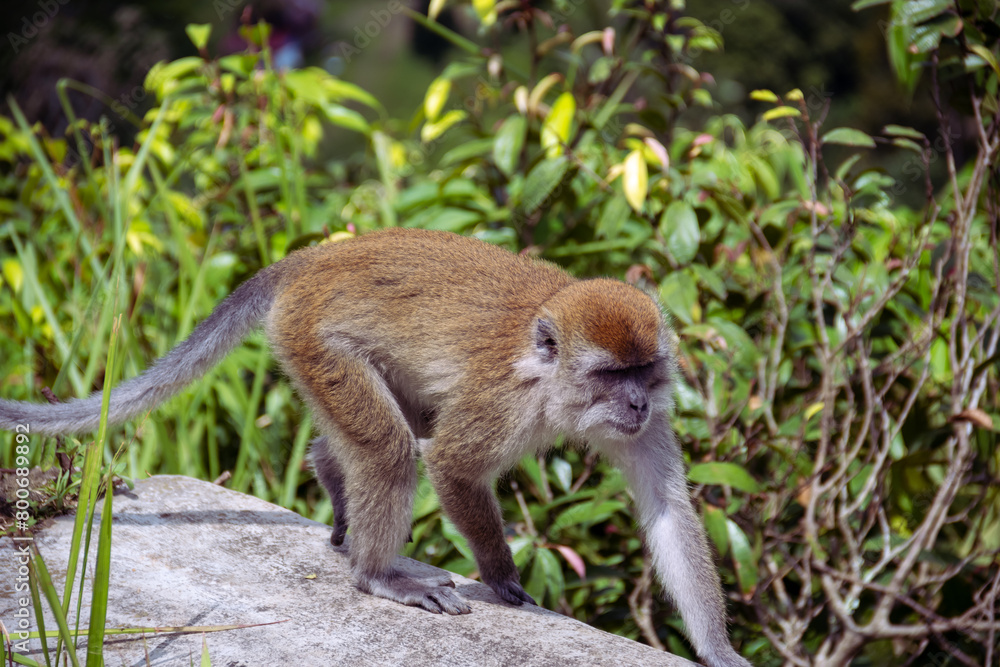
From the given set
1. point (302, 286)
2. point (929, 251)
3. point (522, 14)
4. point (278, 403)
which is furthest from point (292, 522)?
point (929, 251)

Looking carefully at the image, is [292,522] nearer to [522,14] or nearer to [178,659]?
[178,659]

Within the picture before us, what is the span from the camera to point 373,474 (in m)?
3.11

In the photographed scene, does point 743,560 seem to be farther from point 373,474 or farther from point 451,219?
point 451,219

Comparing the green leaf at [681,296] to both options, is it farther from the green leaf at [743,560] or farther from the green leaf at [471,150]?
the green leaf at [471,150]

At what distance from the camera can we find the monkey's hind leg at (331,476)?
348 cm

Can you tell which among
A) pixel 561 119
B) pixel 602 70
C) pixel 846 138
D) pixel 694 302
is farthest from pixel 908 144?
pixel 602 70

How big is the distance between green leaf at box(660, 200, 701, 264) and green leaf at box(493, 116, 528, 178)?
90 cm

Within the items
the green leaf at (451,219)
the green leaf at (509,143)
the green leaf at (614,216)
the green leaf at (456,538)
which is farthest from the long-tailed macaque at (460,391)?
the green leaf at (451,219)

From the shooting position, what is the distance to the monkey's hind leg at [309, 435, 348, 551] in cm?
348

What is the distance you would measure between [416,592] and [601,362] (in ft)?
3.50

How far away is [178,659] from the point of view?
255 centimetres

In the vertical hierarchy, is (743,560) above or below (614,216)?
below

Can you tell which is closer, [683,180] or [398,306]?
[398,306]

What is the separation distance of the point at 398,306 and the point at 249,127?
2.67 meters
